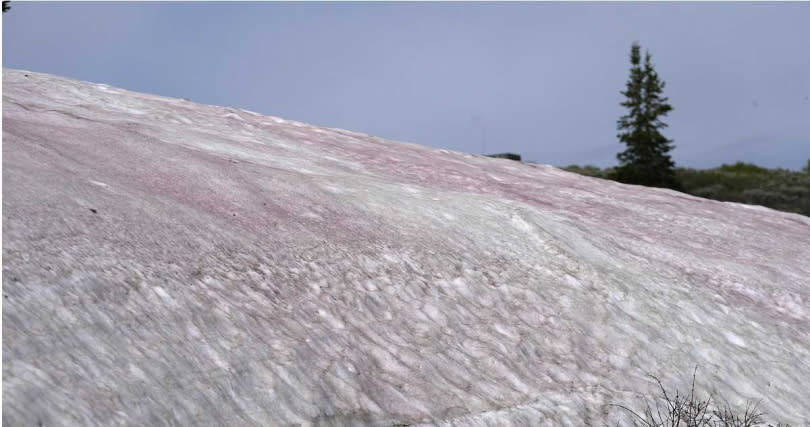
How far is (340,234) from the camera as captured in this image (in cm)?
768

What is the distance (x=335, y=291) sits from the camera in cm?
662

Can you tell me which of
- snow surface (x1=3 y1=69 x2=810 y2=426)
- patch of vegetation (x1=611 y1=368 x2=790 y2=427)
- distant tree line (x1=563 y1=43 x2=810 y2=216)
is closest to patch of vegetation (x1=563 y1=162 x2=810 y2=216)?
distant tree line (x1=563 y1=43 x2=810 y2=216)

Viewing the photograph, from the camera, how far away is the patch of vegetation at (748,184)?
132ft

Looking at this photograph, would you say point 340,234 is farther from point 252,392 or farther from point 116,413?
point 116,413

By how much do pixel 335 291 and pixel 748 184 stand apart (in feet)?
135

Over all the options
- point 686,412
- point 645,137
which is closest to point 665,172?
point 645,137

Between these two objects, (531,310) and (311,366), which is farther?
(531,310)

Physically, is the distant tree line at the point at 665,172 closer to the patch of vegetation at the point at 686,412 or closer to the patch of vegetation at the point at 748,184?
the patch of vegetation at the point at 748,184

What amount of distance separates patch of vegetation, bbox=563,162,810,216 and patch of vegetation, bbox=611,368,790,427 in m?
33.3

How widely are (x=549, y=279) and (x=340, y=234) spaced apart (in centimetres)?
187

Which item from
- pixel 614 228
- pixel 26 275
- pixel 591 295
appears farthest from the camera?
pixel 614 228

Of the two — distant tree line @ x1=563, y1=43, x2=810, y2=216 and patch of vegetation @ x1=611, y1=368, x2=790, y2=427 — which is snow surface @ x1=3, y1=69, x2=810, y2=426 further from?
distant tree line @ x1=563, y1=43, x2=810, y2=216

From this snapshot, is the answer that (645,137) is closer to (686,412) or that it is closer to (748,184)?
A: (748,184)

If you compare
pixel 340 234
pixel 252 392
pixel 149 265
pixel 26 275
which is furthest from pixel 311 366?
pixel 340 234
